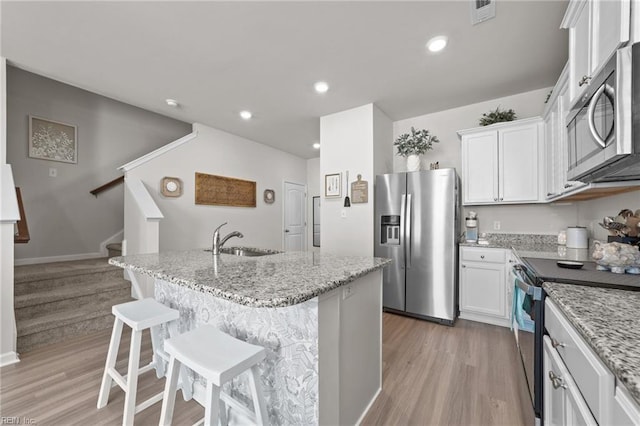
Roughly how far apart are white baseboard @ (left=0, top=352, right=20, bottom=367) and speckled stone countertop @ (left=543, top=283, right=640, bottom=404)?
3620 mm

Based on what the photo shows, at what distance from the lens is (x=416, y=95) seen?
314 cm

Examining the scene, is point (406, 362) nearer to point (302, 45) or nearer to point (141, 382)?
point (141, 382)

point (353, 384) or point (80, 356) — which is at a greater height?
point (353, 384)

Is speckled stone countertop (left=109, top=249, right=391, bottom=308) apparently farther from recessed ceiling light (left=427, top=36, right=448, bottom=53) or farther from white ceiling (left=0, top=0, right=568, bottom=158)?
recessed ceiling light (left=427, top=36, right=448, bottom=53)

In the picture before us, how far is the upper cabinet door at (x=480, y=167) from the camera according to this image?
302cm

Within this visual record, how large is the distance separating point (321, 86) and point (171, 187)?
2636 mm

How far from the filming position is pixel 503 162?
2.96 metres

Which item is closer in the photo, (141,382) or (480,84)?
(141,382)

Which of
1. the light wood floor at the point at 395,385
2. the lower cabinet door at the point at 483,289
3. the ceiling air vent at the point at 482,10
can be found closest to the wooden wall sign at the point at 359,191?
the lower cabinet door at the point at 483,289

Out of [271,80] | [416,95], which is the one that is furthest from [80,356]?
[416,95]

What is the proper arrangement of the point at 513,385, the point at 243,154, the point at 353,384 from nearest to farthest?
the point at 353,384, the point at 513,385, the point at 243,154

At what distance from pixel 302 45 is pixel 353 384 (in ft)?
8.32

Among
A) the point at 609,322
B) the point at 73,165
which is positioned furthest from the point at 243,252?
the point at 73,165

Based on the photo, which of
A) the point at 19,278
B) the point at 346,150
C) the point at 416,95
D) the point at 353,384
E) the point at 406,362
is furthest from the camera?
the point at 346,150
